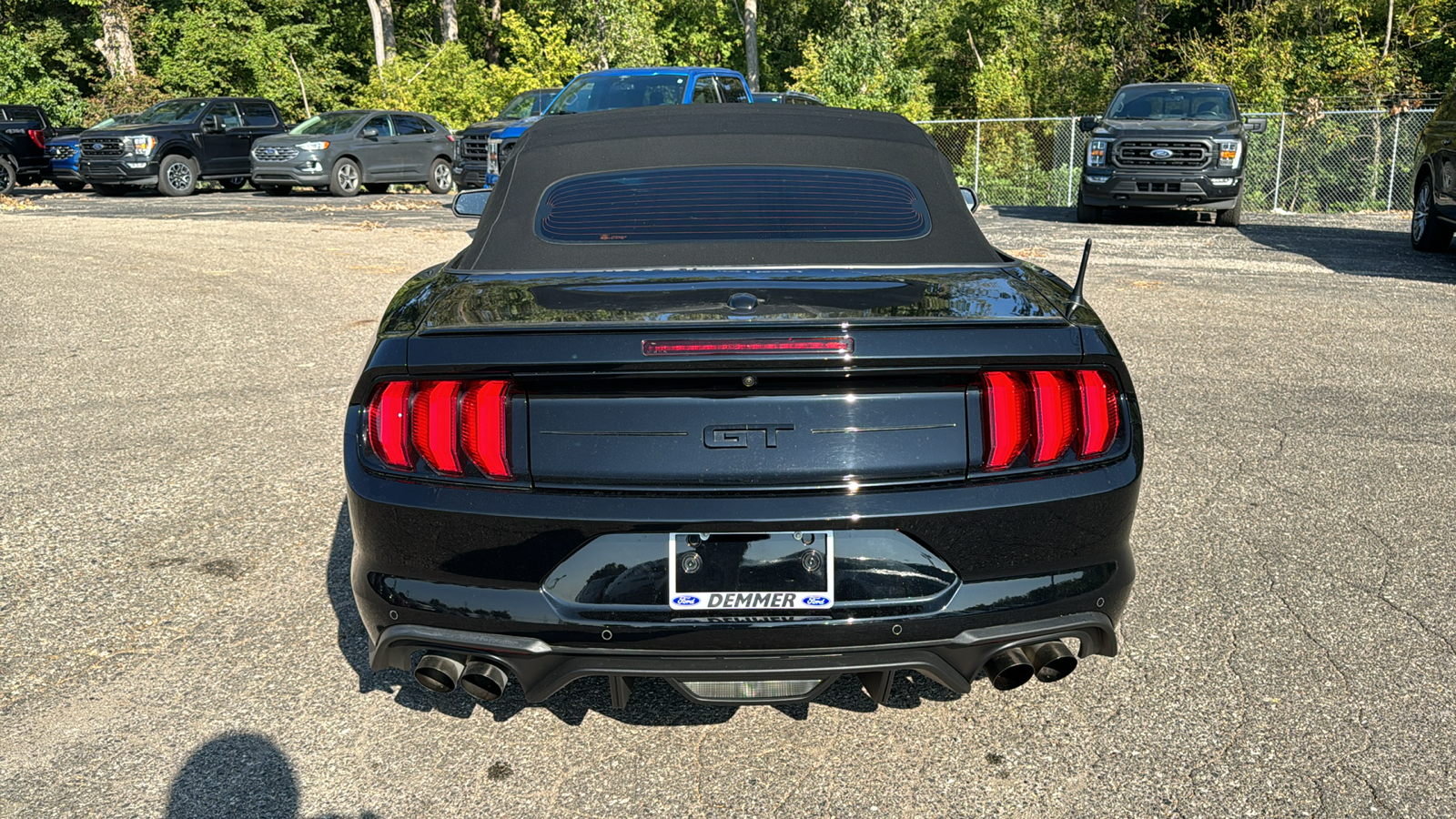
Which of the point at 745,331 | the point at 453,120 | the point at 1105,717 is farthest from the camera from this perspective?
the point at 453,120

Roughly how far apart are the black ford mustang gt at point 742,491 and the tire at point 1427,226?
1269 cm

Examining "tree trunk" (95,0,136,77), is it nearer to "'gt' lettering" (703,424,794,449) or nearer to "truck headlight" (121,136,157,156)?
"truck headlight" (121,136,157,156)

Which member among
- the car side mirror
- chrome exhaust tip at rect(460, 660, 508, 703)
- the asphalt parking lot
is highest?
the car side mirror

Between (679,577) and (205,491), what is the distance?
11.3ft

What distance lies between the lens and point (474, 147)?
19.4 m

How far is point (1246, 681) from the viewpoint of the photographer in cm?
361

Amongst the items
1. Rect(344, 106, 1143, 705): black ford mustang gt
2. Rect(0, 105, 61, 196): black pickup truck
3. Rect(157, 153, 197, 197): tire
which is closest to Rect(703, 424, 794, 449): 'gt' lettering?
Rect(344, 106, 1143, 705): black ford mustang gt

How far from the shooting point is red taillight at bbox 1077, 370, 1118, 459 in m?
2.95

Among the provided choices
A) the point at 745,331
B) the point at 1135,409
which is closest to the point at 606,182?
the point at 745,331

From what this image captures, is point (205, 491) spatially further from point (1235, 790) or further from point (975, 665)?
point (1235, 790)

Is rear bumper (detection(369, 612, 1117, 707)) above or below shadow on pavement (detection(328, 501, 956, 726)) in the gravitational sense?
above

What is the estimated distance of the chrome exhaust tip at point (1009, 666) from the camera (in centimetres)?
289

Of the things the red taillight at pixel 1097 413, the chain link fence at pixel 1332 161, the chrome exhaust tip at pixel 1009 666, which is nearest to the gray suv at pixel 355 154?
the chain link fence at pixel 1332 161

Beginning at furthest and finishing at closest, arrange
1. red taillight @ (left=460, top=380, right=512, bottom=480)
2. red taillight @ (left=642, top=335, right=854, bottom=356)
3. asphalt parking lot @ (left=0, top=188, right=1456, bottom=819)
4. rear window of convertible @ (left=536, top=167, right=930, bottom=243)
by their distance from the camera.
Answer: rear window of convertible @ (left=536, top=167, right=930, bottom=243), asphalt parking lot @ (left=0, top=188, right=1456, bottom=819), red taillight @ (left=460, top=380, right=512, bottom=480), red taillight @ (left=642, top=335, right=854, bottom=356)
